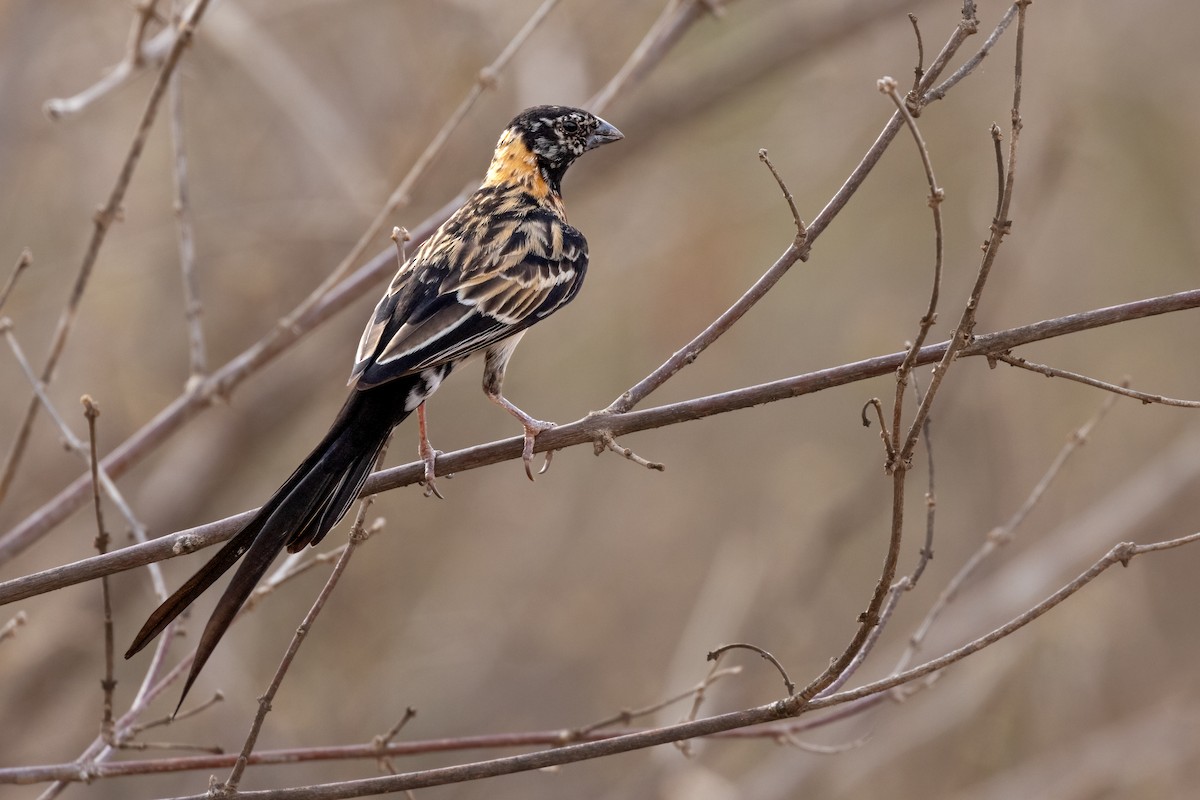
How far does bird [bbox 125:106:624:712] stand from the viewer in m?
2.86

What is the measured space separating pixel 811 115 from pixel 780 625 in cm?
351

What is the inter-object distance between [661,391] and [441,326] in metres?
4.82

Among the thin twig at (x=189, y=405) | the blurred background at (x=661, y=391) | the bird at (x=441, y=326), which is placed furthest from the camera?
the blurred background at (x=661, y=391)

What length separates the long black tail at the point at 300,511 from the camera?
264 cm

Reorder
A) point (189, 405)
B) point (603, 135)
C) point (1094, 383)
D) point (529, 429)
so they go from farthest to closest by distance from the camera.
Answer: point (603, 135)
point (189, 405)
point (529, 429)
point (1094, 383)

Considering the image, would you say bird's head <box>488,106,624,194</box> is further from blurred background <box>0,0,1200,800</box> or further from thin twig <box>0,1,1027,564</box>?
blurred background <box>0,0,1200,800</box>

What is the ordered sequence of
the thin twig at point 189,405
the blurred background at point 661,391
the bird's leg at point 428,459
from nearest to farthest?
the bird's leg at point 428,459, the thin twig at point 189,405, the blurred background at point 661,391

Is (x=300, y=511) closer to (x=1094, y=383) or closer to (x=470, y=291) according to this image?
(x=470, y=291)

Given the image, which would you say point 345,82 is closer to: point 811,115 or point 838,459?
point 811,115

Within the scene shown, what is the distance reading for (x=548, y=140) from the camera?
4957 mm

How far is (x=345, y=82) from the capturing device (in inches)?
341

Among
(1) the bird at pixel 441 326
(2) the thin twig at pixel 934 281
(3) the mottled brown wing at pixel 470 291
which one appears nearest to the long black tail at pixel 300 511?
(1) the bird at pixel 441 326

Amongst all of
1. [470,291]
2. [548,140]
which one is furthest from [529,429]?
[548,140]

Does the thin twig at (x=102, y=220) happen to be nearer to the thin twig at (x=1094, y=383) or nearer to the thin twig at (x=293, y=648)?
the thin twig at (x=293, y=648)
